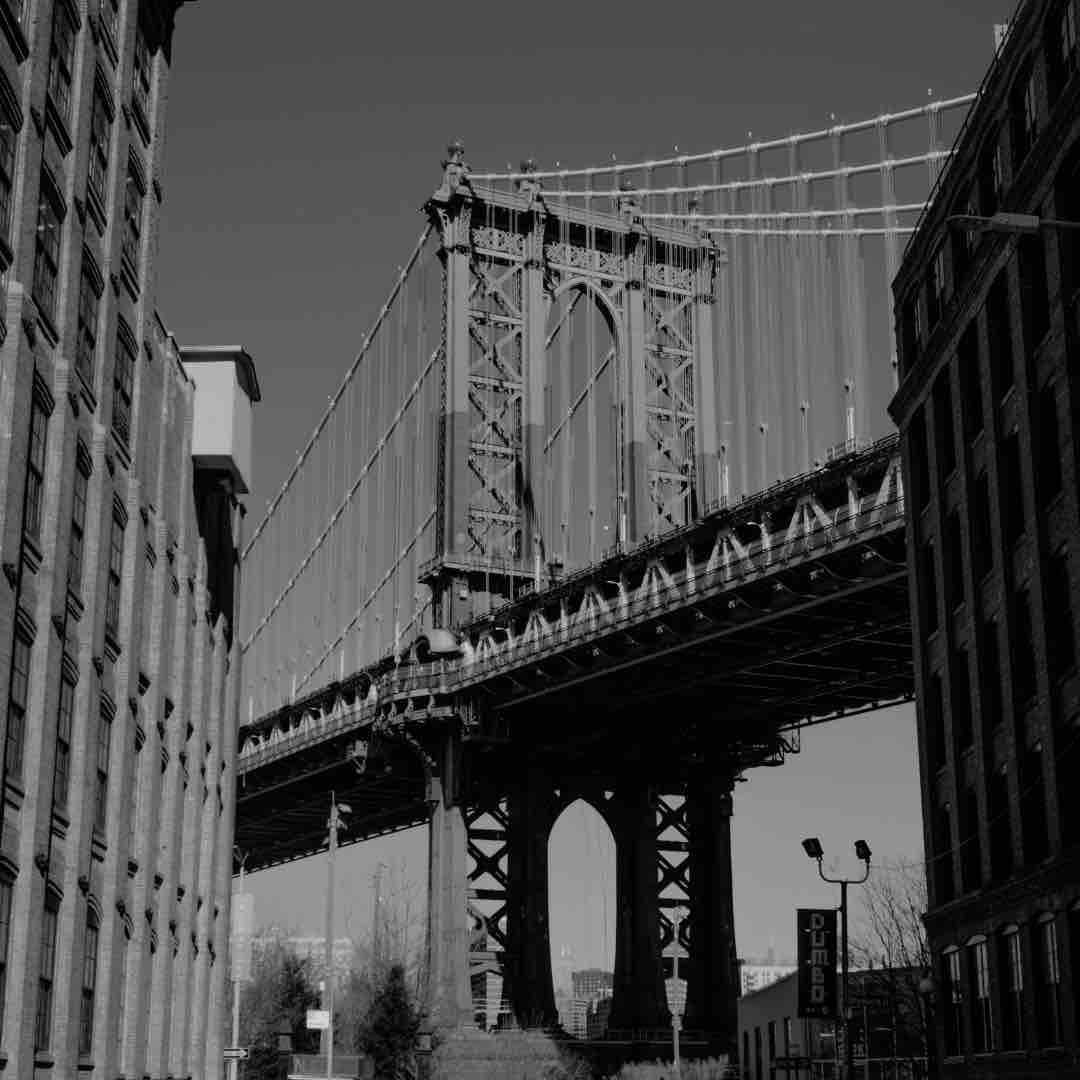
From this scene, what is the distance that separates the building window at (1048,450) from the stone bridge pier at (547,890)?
1902 inches

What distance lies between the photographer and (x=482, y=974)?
89062 mm

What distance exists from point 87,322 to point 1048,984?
21408 millimetres

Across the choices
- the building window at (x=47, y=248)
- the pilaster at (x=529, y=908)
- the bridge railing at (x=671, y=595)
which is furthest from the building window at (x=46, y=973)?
the pilaster at (x=529, y=908)

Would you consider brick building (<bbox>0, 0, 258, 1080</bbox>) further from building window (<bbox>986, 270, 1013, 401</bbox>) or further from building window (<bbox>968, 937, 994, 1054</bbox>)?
building window (<bbox>986, 270, 1013, 401</bbox>)

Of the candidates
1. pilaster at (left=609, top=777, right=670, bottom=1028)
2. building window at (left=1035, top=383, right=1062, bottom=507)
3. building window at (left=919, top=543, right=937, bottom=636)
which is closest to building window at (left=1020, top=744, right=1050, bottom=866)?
building window at (left=1035, top=383, right=1062, bottom=507)

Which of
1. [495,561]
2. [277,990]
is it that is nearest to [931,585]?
[495,561]

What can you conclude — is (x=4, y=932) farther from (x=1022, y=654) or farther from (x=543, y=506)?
(x=543, y=506)

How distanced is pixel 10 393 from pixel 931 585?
88.9ft

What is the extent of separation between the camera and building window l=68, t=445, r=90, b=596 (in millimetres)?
33094

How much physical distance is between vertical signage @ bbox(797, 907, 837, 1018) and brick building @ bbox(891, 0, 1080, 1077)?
35.9 feet

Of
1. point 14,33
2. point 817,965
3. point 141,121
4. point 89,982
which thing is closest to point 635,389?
point 817,965

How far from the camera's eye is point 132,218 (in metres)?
40.1

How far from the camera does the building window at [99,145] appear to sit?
119ft

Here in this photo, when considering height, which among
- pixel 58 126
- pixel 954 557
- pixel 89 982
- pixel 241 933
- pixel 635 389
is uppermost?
pixel 635 389
